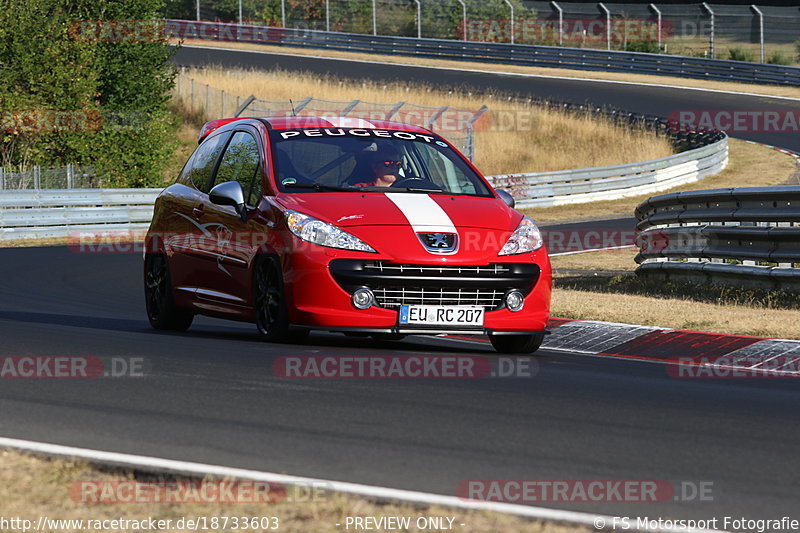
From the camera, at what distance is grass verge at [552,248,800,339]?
1061cm

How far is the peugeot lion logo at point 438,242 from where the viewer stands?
338 inches

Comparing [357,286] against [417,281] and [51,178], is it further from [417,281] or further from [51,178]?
[51,178]

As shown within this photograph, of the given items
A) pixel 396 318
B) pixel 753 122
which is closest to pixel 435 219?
pixel 396 318

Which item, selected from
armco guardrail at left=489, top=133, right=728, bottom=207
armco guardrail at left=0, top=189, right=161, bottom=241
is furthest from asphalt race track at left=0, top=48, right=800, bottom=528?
armco guardrail at left=489, top=133, right=728, bottom=207

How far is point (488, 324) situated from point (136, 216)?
19.3 m

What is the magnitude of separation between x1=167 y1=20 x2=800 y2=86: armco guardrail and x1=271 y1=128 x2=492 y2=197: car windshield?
138 feet

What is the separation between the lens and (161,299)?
1080 cm

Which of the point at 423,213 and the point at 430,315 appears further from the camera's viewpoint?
the point at 423,213

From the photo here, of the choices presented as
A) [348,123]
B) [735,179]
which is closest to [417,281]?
[348,123]

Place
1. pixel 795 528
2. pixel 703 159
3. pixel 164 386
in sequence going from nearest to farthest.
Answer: pixel 795 528, pixel 164 386, pixel 703 159

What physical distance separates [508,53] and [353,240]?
163ft

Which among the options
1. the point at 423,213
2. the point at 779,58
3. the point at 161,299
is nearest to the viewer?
the point at 423,213

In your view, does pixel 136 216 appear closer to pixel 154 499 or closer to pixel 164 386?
pixel 164 386

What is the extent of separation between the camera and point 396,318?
859 cm
